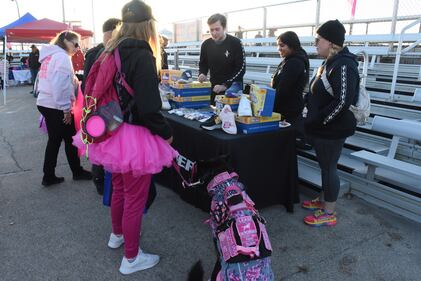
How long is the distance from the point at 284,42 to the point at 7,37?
10717mm

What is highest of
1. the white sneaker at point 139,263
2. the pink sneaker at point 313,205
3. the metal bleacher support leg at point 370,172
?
the metal bleacher support leg at point 370,172

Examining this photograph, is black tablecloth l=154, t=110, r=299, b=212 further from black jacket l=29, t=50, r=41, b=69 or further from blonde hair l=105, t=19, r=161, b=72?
black jacket l=29, t=50, r=41, b=69

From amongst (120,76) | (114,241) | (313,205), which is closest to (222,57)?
(313,205)

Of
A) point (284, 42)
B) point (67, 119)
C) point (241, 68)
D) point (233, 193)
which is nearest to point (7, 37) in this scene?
point (67, 119)

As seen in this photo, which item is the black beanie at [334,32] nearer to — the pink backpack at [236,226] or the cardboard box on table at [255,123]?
the cardboard box on table at [255,123]

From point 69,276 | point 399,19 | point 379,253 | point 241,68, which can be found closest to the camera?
point 69,276

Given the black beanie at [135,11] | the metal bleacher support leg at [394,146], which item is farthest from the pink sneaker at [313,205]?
the black beanie at [135,11]

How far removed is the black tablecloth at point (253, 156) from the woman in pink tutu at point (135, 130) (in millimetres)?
546

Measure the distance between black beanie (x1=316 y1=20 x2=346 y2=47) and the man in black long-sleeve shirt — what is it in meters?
1.30

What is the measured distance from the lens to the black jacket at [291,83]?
325cm

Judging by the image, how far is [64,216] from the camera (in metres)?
3.19

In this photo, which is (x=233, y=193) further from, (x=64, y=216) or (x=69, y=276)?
(x=64, y=216)

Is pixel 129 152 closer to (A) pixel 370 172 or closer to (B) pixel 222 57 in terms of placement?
(B) pixel 222 57

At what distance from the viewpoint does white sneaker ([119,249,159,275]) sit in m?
2.39
